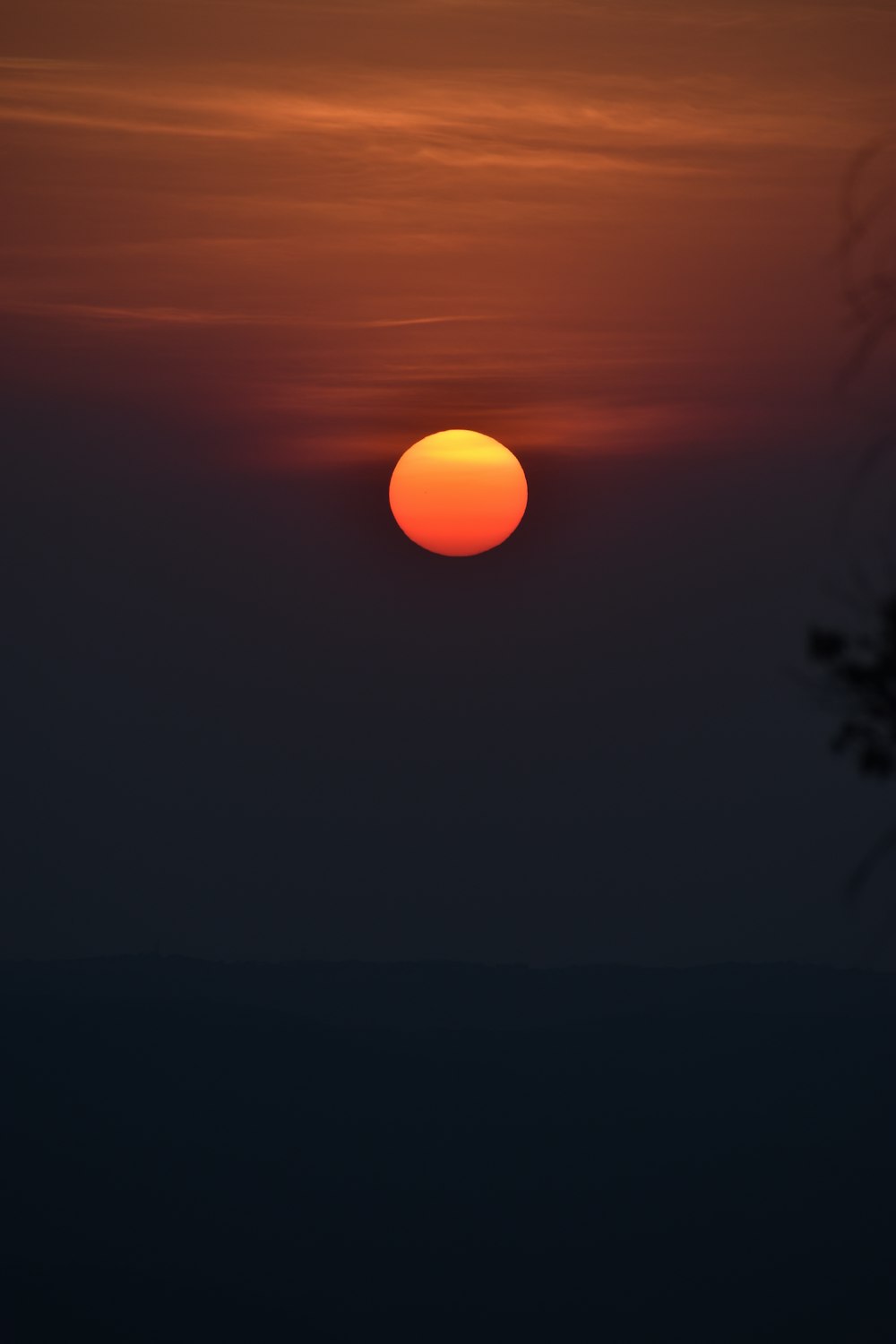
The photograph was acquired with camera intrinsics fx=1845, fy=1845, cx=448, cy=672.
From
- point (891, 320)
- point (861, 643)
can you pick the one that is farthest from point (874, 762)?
point (891, 320)

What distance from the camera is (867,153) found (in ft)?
30.5

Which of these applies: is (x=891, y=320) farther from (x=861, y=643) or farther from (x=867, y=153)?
(x=861, y=643)

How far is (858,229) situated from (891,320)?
2.10 ft

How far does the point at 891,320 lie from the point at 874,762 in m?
2.50

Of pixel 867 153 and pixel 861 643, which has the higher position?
pixel 867 153

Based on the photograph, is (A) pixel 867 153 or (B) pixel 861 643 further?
(B) pixel 861 643

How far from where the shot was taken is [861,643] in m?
10.6

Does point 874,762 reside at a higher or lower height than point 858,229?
lower

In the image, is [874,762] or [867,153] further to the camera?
[874,762]

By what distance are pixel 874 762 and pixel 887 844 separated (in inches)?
56.6

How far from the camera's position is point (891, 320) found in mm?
9617

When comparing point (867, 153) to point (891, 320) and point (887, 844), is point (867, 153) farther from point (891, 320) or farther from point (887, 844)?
point (887, 844)

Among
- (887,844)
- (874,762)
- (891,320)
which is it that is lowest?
(887,844)

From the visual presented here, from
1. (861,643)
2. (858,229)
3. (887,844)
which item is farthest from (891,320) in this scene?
(887,844)
